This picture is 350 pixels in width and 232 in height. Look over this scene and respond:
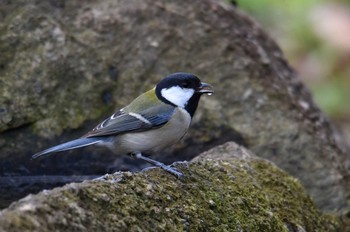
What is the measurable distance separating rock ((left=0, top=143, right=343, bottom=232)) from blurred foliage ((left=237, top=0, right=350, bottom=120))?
193 inches

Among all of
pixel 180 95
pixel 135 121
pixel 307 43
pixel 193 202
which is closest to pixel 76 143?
pixel 135 121

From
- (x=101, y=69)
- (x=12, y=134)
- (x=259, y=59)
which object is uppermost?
(x=259, y=59)

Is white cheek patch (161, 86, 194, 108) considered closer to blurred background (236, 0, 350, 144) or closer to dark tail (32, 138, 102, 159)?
dark tail (32, 138, 102, 159)

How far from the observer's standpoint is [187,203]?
2.79 metres

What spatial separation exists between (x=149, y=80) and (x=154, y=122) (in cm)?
90

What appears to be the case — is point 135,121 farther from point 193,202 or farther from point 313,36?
point 313,36

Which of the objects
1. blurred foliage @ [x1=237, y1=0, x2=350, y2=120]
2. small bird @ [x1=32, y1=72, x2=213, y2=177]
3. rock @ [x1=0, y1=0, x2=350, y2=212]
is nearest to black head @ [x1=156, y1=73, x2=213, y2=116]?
small bird @ [x1=32, y1=72, x2=213, y2=177]

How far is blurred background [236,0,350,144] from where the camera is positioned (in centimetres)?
883

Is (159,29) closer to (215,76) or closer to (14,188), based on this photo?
(215,76)

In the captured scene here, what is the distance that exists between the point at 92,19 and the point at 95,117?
2.16 ft

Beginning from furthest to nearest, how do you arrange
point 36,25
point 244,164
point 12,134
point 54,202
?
1. point 36,25
2. point 12,134
3. point 244,164
4. point 54,202

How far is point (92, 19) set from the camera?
457 cm

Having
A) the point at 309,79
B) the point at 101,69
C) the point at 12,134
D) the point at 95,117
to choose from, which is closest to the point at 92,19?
the point at 101,69

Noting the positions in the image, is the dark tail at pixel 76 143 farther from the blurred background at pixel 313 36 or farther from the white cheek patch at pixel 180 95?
the blurred background at pixel 313 36
